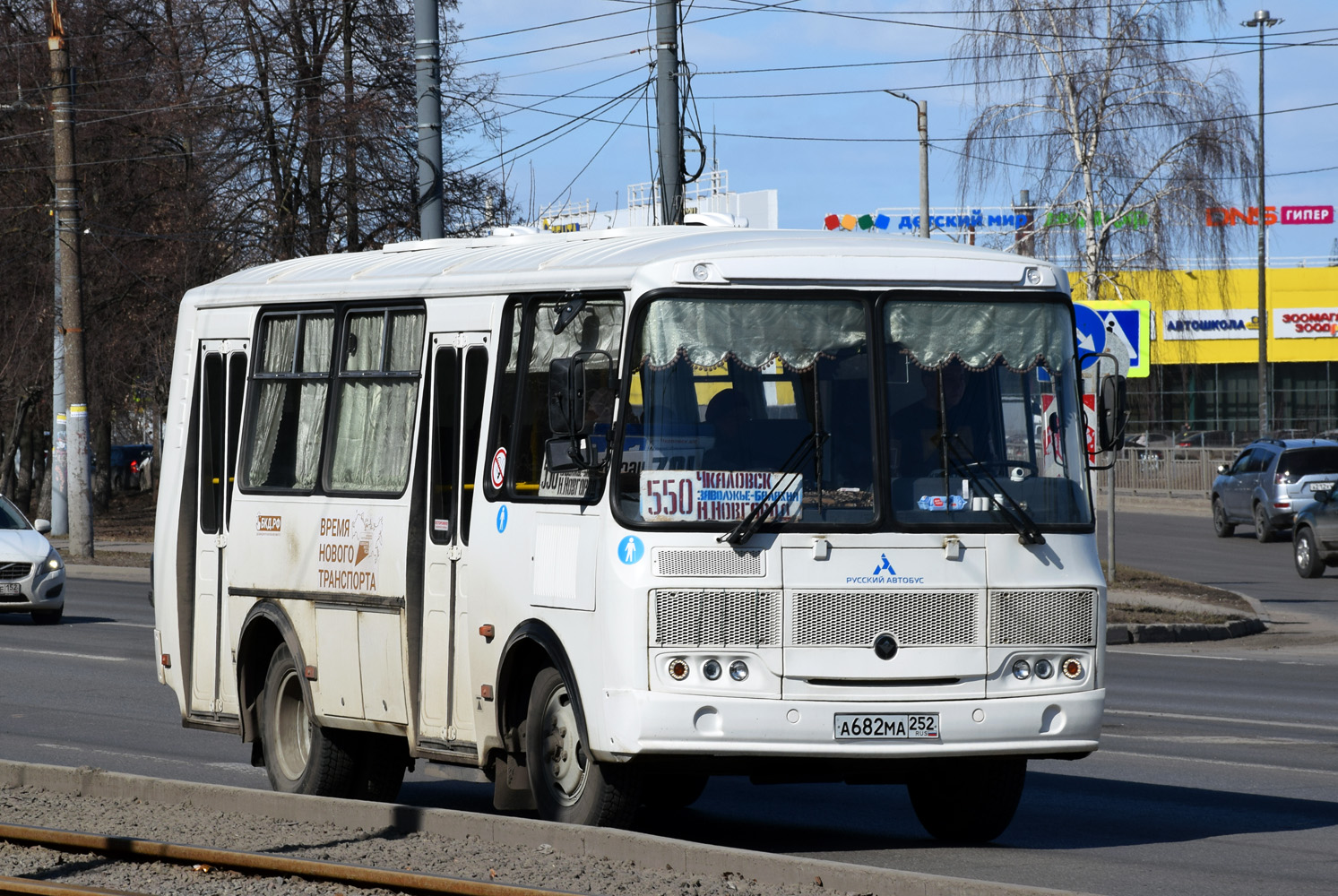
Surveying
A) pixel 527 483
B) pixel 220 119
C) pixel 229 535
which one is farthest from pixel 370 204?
pixel 527 483

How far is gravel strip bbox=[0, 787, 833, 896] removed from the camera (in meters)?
7.38

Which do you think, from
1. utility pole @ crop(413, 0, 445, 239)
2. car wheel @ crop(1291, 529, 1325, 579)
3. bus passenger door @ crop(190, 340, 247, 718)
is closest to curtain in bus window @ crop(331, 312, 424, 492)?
bus passenger door @ crop(190, 340, 247, 718)

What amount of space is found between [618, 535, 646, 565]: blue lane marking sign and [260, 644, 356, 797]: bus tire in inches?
110

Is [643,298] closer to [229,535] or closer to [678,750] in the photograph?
[678,750]

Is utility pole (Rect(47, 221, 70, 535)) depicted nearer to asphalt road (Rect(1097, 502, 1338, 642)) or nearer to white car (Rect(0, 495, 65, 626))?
white car (Rect(0, 495, 65, 626))

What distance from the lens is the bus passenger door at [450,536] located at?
926 centimetres

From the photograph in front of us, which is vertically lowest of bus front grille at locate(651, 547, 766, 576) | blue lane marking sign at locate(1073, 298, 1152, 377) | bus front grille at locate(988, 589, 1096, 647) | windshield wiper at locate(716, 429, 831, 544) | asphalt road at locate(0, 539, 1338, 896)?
asphalt road at locate(0, 539, 1338, 896)

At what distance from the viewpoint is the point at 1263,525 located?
3800cm

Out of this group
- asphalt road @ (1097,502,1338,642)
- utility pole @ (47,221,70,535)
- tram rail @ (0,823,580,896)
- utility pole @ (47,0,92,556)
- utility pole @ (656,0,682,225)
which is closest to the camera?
tram rail @ (0,823,580,896)

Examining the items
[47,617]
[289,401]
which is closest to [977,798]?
[289,401]

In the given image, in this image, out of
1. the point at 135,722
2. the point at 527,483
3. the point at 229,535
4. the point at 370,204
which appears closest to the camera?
the point at 527,483

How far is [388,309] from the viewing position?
33.1 feet

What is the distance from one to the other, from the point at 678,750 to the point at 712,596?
2.09 feet

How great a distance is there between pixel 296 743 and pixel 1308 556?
2244 centimetres
